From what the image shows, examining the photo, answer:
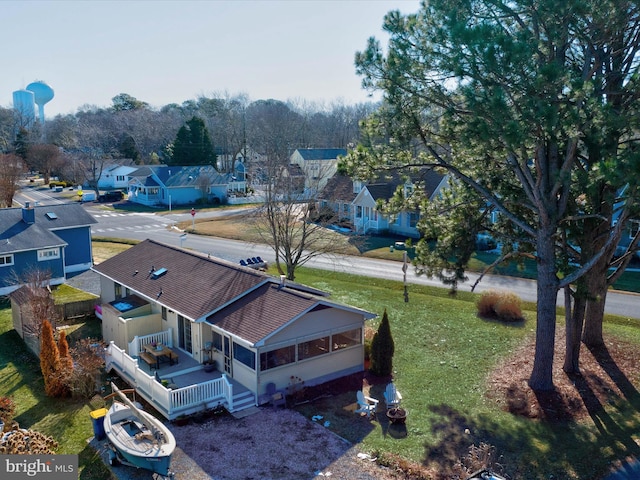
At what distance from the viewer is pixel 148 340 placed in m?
19.7

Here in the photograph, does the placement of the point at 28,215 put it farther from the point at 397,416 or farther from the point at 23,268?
the point at 397,416

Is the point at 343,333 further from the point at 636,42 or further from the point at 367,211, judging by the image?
the point at 367,211

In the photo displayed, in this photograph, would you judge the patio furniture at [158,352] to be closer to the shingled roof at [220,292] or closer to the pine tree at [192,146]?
the shingled roof at [220,292]

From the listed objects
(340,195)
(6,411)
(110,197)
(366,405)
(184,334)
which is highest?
(340,195)

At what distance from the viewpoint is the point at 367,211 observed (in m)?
47.1

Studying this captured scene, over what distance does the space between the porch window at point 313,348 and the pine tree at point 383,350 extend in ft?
5.62

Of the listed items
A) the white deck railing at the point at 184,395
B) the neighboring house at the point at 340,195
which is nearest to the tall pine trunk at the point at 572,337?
the white deck railing at the point at 184,395

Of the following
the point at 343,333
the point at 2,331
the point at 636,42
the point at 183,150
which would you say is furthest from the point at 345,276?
the point at 183,150

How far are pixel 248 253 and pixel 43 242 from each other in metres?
13.6

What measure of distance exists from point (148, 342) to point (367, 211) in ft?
98.1

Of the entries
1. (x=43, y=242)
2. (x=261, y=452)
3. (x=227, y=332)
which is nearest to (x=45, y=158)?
(x=43, y=242)

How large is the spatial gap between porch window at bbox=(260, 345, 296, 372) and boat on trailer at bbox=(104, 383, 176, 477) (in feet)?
12.4

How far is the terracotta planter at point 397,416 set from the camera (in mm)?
14977

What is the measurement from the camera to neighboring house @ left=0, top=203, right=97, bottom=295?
93.4 feet
